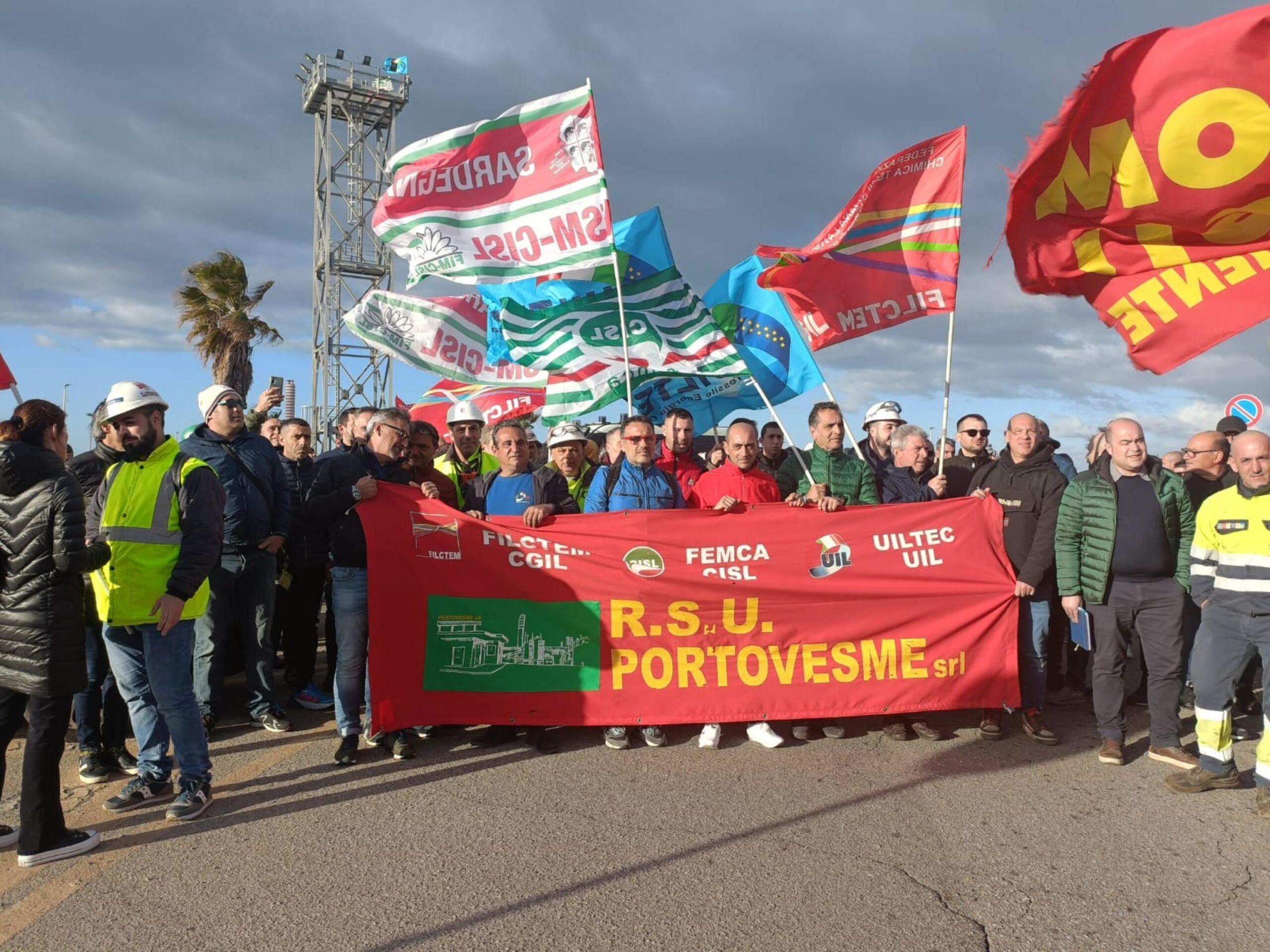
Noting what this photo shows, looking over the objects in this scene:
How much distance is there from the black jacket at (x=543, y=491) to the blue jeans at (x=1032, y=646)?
122 inches

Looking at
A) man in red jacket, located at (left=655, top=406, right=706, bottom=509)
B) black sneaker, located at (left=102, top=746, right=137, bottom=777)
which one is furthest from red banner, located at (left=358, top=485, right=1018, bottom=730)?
black sneaker, located at (left=102, top=746, right=137, bottom=777)

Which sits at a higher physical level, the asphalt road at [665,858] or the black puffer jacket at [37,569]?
the black puffer jacket at [37,569]

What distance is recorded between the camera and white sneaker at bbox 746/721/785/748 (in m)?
5.25

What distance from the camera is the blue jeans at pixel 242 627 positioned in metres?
5.54

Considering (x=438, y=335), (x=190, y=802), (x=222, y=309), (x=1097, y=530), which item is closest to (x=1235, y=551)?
(x=1097, y=530)

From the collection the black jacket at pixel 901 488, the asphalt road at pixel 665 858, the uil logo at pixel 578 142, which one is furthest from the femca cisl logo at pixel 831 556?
the uil logo at pixel 578 142

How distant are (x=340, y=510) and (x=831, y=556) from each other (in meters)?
3.12

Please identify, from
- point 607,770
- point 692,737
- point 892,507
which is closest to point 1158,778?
point 892,507

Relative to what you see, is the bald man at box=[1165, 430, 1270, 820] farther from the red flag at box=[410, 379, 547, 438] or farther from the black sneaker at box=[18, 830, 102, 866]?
the red flag at box=[410, 379, 547, 438]

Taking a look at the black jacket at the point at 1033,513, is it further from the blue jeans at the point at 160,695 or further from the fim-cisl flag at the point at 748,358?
the blue jeans at the point at 160,695

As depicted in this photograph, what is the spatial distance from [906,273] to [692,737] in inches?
151

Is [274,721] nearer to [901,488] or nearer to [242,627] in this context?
[242,627]

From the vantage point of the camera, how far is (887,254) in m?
6.54

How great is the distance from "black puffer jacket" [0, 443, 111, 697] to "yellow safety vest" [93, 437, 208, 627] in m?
0.37
